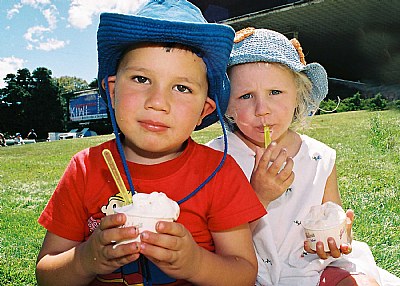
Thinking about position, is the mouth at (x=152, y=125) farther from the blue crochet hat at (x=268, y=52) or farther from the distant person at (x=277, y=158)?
the blue crochet hat at (x=268, y=52)

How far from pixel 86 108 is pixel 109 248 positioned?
47.7 m

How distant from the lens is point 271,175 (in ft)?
7.48

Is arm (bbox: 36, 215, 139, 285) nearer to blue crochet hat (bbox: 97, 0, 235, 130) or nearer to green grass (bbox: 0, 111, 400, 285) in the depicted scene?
blue crochet hat (bbox: 97, 0, 235, 130)

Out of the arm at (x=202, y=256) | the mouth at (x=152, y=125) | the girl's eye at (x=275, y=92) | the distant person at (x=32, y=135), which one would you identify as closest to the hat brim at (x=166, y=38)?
the mouth at (x=152, y=125)

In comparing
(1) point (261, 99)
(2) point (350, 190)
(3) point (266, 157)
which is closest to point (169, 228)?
(3) point (266, 157)

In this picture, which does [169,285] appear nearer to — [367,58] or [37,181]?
[37,181]

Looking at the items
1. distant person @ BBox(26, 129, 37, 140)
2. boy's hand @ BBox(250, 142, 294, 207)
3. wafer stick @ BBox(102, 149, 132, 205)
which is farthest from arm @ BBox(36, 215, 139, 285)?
distant person @ BBox(26, 129, 37, 140)

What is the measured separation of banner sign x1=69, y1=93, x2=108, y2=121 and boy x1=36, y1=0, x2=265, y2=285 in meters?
44.3

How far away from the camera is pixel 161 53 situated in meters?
1.93

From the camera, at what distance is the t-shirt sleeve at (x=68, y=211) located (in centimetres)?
203

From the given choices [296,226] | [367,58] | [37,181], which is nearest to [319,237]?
[296,226]

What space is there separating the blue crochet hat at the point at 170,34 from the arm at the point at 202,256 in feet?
2.00


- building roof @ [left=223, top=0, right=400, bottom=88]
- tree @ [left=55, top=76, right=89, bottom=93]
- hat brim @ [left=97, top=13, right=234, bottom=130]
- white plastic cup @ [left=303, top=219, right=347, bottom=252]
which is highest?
hat brim @ [left=97, top=13, right=234, bottom=130]

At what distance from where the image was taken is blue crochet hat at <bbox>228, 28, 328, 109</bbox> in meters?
2.54
